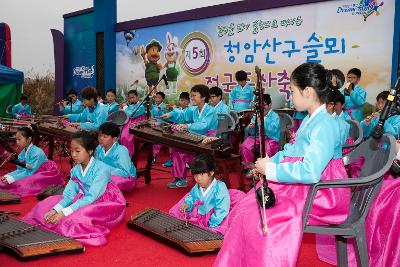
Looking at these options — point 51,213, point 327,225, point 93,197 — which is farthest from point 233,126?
point 327,225

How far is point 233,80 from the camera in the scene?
789 centimetres

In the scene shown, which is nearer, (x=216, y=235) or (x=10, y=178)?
(x=216, y=235)

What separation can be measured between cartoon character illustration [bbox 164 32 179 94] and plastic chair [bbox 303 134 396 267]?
6.83m

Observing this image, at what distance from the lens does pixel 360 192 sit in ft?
7.46

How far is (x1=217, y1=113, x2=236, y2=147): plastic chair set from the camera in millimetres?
5293

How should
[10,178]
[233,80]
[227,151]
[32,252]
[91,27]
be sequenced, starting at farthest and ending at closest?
[91,27]
[233,80]
[10,178]
[227,151]
[32,252]

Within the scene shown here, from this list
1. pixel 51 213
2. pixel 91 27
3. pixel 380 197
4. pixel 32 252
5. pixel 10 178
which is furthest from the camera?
pixel 91 27

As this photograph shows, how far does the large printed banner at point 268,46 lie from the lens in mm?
6012

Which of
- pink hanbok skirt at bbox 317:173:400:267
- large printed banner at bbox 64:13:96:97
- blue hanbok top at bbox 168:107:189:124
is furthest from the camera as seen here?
large printed banner at bbox 64:13:96:97

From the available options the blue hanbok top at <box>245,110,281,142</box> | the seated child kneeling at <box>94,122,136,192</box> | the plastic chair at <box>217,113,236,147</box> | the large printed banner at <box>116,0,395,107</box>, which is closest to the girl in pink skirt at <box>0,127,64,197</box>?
the seated child kneeling at <box>94,122,136,192</box>

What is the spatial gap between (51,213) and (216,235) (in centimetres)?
131

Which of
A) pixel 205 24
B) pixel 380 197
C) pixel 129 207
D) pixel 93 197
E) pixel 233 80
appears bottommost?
pixel 129 207

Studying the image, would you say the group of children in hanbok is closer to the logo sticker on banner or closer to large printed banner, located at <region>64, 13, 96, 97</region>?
the logo sticker on banner

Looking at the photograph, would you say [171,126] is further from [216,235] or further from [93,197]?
[216,235]
